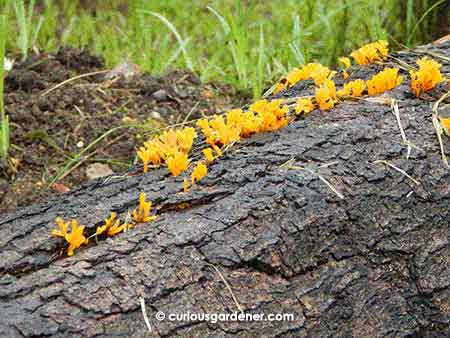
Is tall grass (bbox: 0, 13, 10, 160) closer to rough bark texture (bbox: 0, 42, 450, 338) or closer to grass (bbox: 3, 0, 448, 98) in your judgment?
grass (bbox: 3, 0, 448, 98)

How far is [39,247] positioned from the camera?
2.07 metres

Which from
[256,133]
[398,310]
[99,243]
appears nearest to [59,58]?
[256,133]

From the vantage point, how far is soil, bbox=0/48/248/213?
11.3ft

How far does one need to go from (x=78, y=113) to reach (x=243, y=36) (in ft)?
3.03

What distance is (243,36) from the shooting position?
3838 mm

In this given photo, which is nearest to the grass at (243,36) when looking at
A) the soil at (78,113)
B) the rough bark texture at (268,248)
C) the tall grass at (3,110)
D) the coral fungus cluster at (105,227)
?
the soil at (78,113)

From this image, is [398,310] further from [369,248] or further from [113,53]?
[113,53]

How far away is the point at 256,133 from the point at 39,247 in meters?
0.86

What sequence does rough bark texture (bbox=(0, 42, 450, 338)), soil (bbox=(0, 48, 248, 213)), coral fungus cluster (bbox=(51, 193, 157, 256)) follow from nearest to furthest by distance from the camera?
rough bark texture (bbox=(0, 42, 450, 338)) → coral fungus cluster (bbox=(51, 193, 157, 256)) → soil (bbox=(0, 48, 248, 213))

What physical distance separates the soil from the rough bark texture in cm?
108

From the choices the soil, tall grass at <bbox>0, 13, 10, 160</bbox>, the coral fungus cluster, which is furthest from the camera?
the soil

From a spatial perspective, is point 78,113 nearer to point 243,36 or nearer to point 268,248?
point 243,36

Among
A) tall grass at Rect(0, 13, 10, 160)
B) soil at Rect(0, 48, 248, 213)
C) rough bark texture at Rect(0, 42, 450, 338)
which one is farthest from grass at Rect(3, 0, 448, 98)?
rough bark texture at Rect(0, 42, 450, 338)

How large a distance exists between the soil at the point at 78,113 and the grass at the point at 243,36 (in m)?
0.18
